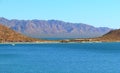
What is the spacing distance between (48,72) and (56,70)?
4.54m

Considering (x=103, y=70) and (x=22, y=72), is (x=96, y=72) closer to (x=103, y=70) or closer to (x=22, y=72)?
(x=103, y=70)

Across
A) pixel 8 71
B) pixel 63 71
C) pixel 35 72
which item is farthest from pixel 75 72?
pixel 8 71

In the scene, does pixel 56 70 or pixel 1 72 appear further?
pixel 56 70

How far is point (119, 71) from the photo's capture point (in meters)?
88.4

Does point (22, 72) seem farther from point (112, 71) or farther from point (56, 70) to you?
point (112, 71)

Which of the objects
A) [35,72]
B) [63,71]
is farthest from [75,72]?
[35,72]

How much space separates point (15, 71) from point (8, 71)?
1561 mm

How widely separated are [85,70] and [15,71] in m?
16.2

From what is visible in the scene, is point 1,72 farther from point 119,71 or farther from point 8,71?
point 119,71

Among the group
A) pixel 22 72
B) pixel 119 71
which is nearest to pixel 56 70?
pixel 22 72

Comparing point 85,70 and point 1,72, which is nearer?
point 1,72

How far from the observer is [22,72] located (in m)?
87.8

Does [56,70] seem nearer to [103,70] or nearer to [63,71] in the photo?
[63,71]

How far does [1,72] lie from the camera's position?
8712cm
